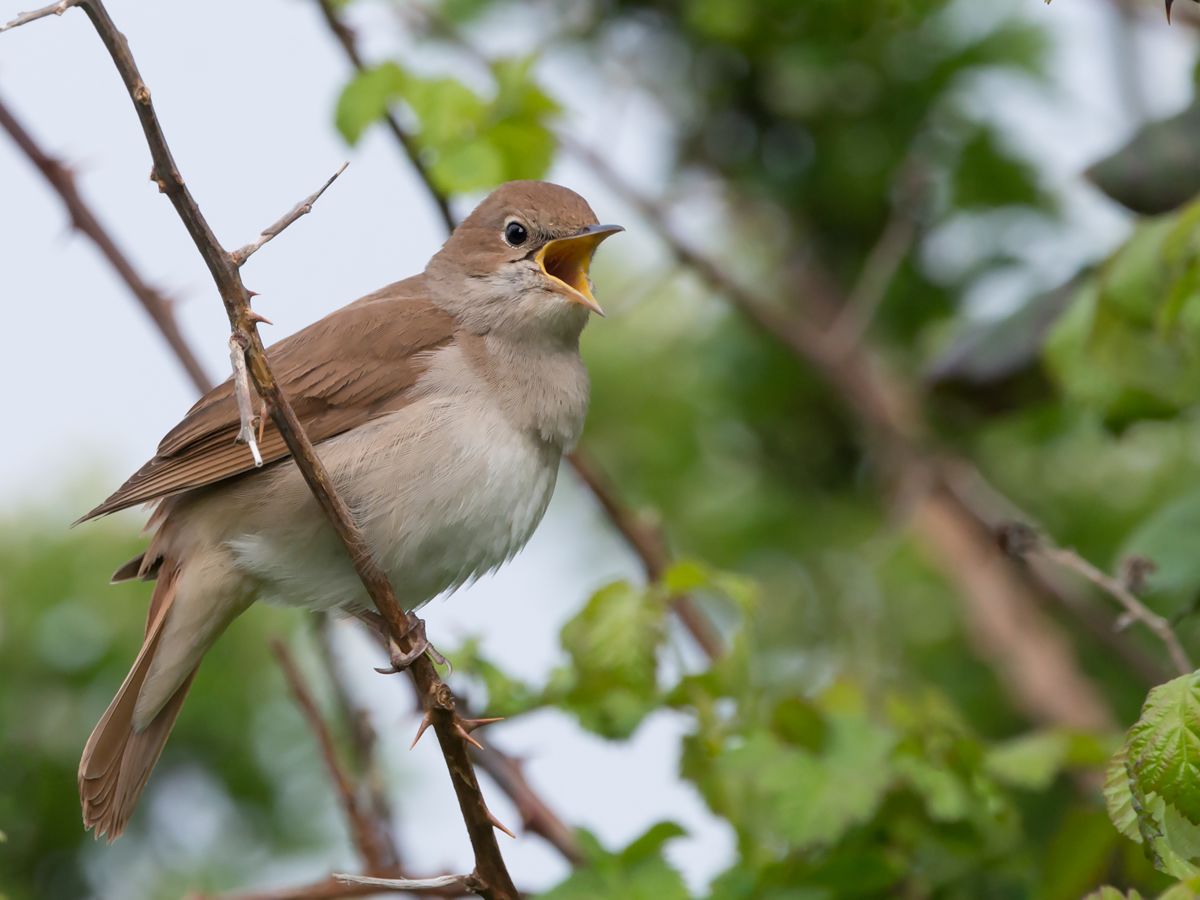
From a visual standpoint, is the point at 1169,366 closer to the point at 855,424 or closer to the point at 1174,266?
the point at 1174,266

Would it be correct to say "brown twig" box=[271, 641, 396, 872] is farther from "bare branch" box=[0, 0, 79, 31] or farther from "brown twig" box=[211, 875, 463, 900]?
"bare branch" box=[0, 0, 79, 31]

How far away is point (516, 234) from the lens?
4.60 m

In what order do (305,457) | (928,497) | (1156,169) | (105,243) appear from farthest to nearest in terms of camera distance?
(928,497) → (105,243) → (1156,169) → (305,457)

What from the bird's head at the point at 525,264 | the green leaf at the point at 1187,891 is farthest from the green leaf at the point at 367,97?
the green leaf at the point at 1187,891

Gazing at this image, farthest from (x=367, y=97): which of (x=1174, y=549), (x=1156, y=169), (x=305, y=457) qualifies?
(x=1174, y=549)

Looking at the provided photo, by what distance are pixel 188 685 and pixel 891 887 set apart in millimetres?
1914

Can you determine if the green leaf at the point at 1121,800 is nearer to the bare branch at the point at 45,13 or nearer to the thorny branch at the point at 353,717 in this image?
the thorny branch at the point at 353,717

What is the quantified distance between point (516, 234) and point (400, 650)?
5.77 ft

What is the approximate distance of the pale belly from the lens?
3.91m

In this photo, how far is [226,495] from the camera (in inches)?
157

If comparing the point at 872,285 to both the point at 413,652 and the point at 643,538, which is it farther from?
the point at 413,652

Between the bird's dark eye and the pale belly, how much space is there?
0.73 m

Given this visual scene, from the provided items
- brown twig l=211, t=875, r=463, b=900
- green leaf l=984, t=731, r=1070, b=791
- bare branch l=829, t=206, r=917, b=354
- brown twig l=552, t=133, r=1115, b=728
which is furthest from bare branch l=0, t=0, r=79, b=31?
bare branch l=829, t=206, r=917, b=354

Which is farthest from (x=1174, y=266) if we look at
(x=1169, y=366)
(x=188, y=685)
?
(x=188, y=685)
